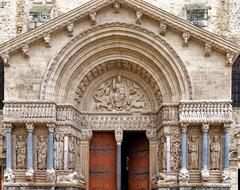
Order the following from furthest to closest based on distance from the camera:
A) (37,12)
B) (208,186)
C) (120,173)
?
(37,12) < (120,173) < (208,186)

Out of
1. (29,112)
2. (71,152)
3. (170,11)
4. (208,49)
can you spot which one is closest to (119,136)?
(71,152)

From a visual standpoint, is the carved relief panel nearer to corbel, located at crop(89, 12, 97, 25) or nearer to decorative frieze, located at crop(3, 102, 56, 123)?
decorative frieze, located at crop(3, 102, 56, 123)

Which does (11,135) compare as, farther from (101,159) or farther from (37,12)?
(37,12)

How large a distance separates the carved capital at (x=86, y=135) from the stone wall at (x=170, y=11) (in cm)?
521

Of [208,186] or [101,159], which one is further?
[101,159]

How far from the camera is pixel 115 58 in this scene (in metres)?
24.5

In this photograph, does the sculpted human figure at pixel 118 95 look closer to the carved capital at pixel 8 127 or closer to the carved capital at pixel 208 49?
the carved capital at pixel 208 49

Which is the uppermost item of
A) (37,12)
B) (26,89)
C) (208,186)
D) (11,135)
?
(37,12)

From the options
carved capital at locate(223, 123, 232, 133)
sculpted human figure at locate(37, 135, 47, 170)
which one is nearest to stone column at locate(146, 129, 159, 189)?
carved capital at locate(223, 123, 232, 133)

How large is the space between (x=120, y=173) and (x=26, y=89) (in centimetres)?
475

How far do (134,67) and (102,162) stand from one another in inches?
153

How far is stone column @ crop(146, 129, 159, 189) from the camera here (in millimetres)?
24328

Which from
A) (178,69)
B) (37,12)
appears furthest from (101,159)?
(37,12)

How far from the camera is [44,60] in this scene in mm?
23547
